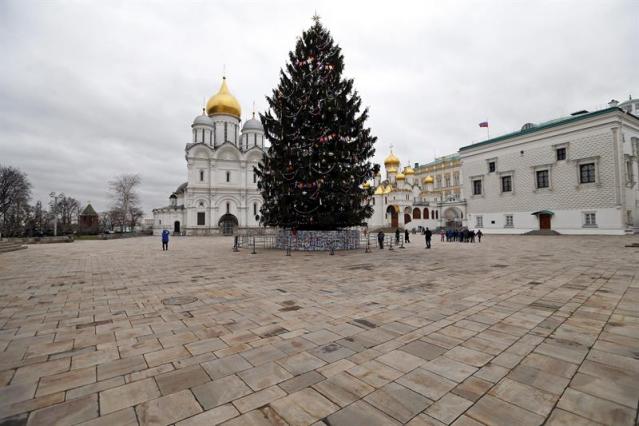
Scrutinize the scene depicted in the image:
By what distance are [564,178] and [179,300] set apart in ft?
122

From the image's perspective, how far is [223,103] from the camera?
49188mm

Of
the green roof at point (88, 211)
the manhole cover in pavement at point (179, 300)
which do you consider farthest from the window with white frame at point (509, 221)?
the green roof at point (88, 211)

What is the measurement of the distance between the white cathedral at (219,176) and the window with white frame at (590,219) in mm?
38796

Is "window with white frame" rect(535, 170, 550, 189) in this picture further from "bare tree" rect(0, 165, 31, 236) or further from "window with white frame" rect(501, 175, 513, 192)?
"bare tree" rect(0, 165, 31, 236)

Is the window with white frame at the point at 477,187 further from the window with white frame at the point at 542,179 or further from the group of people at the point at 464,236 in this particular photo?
the group of people at the point at 464,236

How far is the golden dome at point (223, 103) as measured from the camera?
49156 mm

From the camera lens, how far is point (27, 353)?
3715 millimetres

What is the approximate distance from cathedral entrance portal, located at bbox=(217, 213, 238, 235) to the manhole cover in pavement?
41.4m

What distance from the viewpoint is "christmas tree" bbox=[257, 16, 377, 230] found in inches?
658

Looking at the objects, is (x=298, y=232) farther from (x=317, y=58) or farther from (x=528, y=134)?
(x=528, y=134)

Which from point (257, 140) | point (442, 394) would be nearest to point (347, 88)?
point (442, 394)

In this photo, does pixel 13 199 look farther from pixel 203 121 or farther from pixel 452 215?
pixel 452 215

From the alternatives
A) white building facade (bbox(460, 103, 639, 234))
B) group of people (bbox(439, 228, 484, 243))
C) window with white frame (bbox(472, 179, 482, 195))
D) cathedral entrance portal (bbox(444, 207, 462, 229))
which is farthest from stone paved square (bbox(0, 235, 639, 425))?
cathedral entrance portal (bbox(444, 207, 462, 229))

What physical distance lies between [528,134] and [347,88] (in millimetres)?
26292
